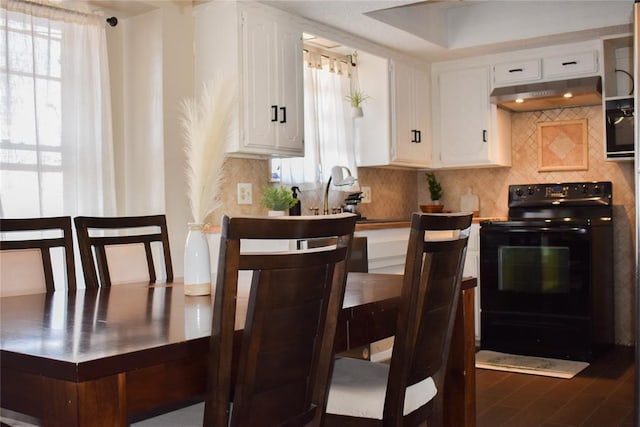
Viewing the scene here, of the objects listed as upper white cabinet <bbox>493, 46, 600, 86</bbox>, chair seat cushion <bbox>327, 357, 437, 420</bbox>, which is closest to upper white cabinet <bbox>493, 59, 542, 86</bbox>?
upper white cabinet <bbox>493, 46, 600, 86</bbox>

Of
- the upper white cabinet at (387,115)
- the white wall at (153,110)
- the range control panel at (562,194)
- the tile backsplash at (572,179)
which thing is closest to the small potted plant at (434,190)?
the tile backsplash at (572,179)

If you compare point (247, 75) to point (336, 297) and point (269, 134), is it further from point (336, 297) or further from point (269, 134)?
point (336, 297)

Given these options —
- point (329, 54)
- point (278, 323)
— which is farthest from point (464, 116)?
point (278, 323)

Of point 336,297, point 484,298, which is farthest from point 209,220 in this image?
point 336,297

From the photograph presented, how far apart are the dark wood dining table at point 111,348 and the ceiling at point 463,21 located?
2482 mm

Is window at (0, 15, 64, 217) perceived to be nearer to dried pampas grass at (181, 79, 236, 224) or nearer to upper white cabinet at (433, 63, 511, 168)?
dried pampas grass at (181, 79, 236, 224)

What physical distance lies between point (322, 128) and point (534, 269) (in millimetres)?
1838

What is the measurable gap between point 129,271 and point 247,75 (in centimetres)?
155

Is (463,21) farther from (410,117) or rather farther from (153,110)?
(153,110)

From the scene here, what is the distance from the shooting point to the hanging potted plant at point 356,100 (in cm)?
488

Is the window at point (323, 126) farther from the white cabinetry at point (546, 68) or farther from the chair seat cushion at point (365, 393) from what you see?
the chair seat cushion at point (365, 393)

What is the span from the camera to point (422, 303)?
71.8 inches

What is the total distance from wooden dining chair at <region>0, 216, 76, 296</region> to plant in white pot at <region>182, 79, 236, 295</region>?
0.60 meters

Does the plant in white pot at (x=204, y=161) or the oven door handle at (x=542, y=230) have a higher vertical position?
the plant in white pot at (x=204, y=161)
